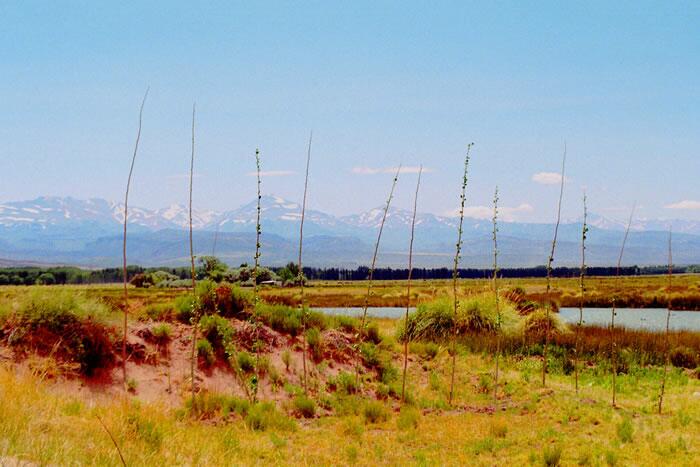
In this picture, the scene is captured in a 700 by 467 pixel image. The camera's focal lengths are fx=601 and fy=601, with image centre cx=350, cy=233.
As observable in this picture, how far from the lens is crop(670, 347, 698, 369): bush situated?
1669cm

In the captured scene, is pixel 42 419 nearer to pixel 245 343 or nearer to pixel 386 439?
pixel 386 439

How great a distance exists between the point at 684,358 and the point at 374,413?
36.2ft

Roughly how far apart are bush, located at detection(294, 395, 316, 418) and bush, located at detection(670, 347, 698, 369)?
37.1 ft

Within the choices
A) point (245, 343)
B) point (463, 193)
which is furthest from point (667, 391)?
point (245, 343)

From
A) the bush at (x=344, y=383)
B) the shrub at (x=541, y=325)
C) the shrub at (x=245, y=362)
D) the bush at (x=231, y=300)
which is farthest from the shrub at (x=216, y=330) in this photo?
the shrub at (x=541, y=325)

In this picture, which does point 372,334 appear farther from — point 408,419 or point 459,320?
point 408,419

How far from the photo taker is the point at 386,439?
9.20m

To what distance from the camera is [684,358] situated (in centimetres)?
1692

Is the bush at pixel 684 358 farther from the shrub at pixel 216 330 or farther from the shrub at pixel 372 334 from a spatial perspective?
the shrub at pixel 216 330

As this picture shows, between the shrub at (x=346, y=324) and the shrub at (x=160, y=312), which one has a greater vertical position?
the shrub at (x=160, y=312)

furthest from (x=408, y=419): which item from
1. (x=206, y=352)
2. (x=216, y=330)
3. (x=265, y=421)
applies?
(x=216, y=330)

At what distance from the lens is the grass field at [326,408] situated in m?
6.82

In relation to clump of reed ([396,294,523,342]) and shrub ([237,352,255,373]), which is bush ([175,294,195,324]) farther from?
clump of reed ([396,294,523,342])

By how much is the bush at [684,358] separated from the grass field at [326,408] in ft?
2.67
